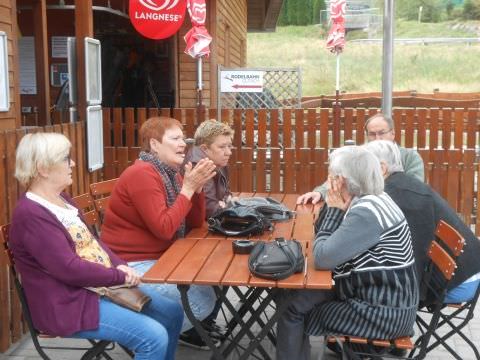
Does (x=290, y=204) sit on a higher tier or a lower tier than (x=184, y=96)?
lower

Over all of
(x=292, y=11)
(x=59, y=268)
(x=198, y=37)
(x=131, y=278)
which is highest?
Result: (x=292, y=11)

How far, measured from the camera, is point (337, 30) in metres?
9.20

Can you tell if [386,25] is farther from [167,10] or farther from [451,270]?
[451,270]

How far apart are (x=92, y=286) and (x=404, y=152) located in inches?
102

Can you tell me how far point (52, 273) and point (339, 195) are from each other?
1256mm

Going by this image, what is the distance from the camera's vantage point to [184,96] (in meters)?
8.98

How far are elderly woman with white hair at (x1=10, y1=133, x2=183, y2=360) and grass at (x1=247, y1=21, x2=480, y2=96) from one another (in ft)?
110

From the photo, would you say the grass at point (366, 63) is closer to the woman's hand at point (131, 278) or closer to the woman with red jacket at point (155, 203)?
the woman with red jacket at point (155, 203)

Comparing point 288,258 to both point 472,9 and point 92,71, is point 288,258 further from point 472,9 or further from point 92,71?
point 472,9

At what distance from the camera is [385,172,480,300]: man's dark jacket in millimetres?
3326

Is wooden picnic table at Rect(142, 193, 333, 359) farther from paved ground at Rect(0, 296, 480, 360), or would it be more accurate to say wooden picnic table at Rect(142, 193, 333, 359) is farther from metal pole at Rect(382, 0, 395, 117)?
Answer: metal pole at Rect(382, 0, 395, 117)

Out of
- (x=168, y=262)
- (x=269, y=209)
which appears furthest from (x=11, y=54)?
(x=168, y=262)

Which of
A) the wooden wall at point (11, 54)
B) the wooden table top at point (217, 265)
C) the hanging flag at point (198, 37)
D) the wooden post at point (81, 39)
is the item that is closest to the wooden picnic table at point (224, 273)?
the wooden table top at point (217, 265)

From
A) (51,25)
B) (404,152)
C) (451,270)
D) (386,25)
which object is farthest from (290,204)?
(51,25)
